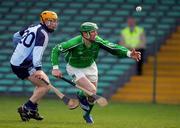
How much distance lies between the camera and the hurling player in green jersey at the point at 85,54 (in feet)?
44.6

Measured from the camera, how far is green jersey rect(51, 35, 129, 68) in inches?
538

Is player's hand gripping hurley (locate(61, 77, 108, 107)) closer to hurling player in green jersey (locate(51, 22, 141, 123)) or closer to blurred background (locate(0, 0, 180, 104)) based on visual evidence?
hurling player in green jersey (locate(51, 22, 141, 123))

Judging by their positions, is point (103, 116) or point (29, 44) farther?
point (103, 116)

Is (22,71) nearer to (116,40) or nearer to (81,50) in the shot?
(81,50)

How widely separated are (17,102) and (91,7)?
5.68m

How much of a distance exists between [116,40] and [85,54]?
382 inches

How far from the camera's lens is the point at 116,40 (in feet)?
77.0

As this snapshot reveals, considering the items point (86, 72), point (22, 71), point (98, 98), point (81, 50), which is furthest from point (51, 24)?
point (98, 98)

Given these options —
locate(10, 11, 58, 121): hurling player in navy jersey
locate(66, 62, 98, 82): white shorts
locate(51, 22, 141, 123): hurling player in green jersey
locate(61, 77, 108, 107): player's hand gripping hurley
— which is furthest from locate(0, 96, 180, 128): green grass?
locate(66, 62, 98, 82): white shorts

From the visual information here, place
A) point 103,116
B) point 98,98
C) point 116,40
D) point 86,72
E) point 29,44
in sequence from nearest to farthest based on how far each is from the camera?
point 98,98, point 29,44, point 86,72, point 103,116, point 116,40

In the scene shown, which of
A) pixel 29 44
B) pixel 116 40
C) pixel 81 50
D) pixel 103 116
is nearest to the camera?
pixel 29 44

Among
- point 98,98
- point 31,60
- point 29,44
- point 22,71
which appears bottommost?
point 98,98

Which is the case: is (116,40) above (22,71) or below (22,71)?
below

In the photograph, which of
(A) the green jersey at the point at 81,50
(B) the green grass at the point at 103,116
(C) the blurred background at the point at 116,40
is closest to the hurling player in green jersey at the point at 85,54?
(A) the green jersey at the point at 81,50
